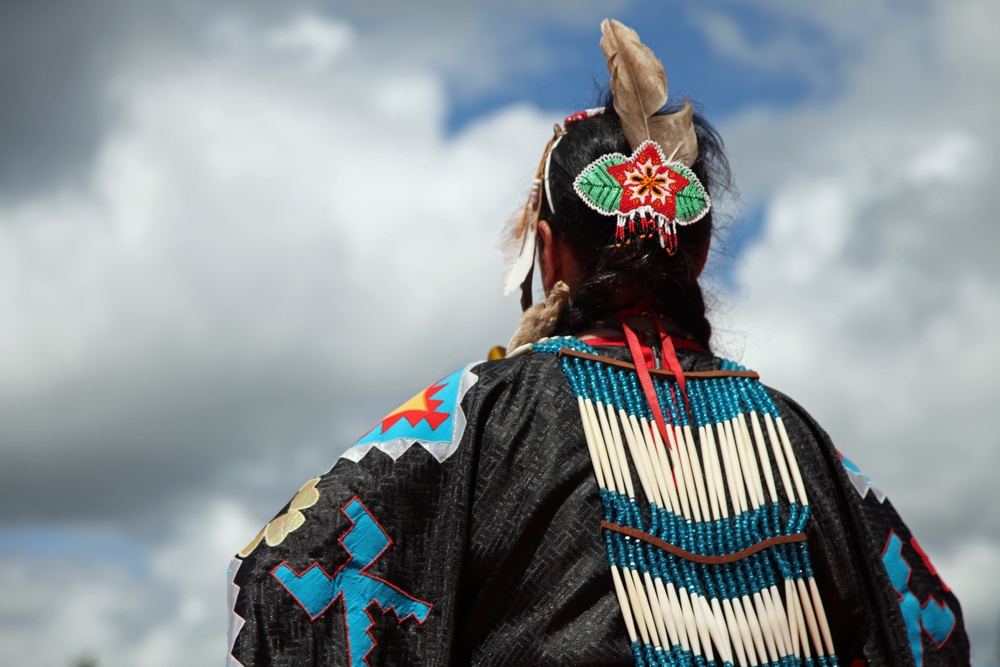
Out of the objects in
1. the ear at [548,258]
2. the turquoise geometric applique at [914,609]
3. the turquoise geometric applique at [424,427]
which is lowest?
the turquoise geometric applique at [914,609]

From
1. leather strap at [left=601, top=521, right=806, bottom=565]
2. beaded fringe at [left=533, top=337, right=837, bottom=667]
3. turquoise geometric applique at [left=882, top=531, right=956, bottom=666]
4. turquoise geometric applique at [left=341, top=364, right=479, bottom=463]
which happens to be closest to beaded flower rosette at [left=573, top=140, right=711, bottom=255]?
beaded fringe at [left=533, top=337, right=837, bottom=667]

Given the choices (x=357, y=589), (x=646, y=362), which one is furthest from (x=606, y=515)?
(x=357, y=589)

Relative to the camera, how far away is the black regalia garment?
2117mm

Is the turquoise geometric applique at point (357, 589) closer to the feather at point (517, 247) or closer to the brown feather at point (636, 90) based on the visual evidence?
the feather at point (517, 247)

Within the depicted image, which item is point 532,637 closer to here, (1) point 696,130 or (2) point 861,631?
(2) point 861,631

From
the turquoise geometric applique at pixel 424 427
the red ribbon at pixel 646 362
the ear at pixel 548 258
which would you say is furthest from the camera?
the ear at pixel 548 258

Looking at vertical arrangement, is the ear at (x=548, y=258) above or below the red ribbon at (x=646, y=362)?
above

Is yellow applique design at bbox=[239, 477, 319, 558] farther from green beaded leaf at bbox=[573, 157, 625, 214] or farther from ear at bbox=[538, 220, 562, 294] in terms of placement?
green beaded leaf at bbox=[573, 157, 625, 214]

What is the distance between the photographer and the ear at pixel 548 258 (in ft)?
8.75

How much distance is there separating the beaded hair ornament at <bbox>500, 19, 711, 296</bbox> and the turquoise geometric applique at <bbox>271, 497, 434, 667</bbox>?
0.87 m

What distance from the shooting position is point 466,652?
2166 mm

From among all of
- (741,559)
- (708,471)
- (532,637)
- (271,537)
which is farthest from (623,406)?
(271,537)

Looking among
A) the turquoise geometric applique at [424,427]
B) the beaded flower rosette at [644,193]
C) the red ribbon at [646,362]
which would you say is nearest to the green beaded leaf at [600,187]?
the beaded flower rosette at [644,193]

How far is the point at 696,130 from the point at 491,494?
3.83 ft
